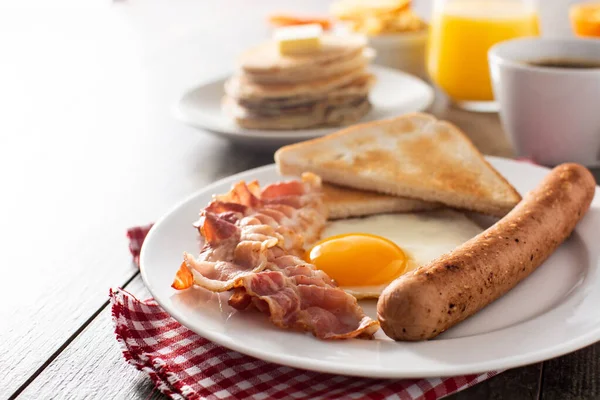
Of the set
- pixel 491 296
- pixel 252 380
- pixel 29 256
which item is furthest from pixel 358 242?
pixel 29 256

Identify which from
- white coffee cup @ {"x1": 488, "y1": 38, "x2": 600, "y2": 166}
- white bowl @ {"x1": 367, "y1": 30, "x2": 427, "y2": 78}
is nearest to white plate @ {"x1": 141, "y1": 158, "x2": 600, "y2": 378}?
white coffee cup @ {"x1": 488, "y1": 38, "x2": 600, "y2": 166}

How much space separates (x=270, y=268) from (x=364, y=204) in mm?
692

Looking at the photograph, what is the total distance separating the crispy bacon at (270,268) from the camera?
1.70m

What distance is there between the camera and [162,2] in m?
7.94

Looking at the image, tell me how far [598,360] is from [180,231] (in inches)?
48.1

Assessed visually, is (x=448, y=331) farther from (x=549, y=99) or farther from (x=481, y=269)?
(x=549, y=99)

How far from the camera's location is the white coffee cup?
3.01 metres

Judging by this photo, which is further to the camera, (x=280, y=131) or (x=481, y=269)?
(x=280, y=131)

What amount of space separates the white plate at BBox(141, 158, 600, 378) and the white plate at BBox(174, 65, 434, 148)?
1185 millimetres

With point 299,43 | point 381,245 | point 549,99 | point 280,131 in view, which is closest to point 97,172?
point 280,131

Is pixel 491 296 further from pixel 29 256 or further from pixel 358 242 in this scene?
pixel 29 256

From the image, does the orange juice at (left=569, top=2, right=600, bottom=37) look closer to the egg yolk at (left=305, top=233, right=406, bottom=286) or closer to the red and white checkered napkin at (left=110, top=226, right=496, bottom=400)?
the egg yolk at (left=305, top=233, right=406, bottom=286)

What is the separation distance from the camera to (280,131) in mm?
3475

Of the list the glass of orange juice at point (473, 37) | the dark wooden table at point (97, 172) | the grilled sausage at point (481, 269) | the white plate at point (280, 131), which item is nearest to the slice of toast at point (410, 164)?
the grilled sausage at point (481, 269)
